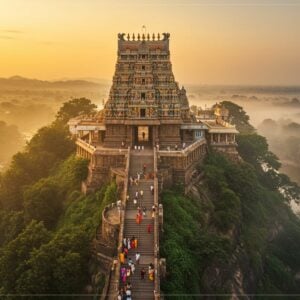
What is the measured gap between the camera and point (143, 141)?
152ft

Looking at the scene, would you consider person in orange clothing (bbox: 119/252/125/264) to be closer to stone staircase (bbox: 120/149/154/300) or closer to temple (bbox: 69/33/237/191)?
stone staircase (bbox: 120/149/154/300)

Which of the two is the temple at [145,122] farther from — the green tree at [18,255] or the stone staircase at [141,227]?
the green tree at [18,255]

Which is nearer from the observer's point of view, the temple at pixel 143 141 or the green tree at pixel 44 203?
the temple at pixel 143 141

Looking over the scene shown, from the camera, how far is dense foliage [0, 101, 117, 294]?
90.5 ft

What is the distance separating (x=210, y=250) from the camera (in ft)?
99.7

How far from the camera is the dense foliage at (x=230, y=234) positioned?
30188mm

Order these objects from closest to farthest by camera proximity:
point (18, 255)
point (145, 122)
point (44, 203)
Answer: point (18, 255) → point (44, 203) → point (145, 122)

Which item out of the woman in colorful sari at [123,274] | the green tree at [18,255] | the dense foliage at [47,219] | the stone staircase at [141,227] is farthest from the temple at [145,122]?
the woman in colorful sari at [123,274]

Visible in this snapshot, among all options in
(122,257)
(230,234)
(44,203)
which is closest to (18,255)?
(122,257)

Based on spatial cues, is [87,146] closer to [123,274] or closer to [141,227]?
[141,227]

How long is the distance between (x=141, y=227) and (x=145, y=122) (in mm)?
15167

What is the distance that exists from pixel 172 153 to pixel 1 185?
21.0 metres

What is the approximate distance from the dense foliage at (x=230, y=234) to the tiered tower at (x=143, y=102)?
5.73 metres

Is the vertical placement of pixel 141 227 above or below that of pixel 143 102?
below
